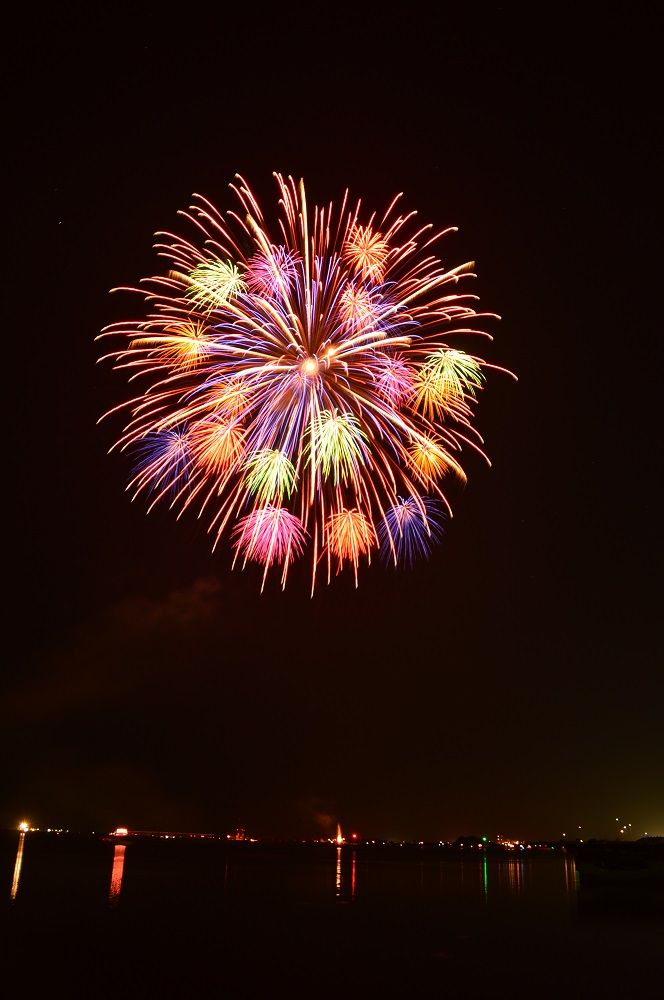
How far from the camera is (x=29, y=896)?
3903 centimetres

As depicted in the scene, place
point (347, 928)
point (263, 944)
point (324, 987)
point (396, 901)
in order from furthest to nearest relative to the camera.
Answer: point (396, 901) → point (347, 928) → point (263, 944) → point (324, 987)

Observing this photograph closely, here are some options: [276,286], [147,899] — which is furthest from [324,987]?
[147,899]

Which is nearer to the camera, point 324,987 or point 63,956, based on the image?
point 324,987

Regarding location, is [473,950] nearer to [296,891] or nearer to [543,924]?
[543,924]

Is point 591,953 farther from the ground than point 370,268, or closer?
closer

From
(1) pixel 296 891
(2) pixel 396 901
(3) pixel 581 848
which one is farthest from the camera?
(3) pixel 581 848

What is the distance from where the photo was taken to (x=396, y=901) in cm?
4469

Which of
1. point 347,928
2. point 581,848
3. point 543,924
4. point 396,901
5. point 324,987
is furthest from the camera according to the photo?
point 581,848

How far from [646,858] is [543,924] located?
36.2 m

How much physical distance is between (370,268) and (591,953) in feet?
76.9

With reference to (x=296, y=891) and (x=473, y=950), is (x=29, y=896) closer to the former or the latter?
(x=296, y=891)

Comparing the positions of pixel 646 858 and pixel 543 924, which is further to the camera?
pixel 646 858

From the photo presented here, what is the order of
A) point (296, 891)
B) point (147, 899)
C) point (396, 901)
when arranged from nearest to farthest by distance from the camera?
1. point (147, 899)
2. point (396, 901)
3. point (296, 891)

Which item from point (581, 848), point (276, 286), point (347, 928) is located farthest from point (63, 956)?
point (581, 848)
